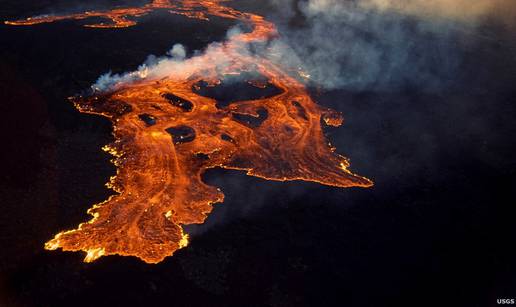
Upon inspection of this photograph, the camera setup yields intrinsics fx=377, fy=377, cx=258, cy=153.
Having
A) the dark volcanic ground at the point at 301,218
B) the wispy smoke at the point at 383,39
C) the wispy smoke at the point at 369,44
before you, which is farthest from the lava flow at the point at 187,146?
the wispy smoke at the point at 383,39

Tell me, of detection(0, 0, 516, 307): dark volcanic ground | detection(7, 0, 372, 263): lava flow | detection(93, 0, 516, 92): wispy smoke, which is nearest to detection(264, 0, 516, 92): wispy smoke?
detection(93, 0, 516, 92): wispy smoke

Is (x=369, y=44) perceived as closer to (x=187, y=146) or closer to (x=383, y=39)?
(x=383, y=39)

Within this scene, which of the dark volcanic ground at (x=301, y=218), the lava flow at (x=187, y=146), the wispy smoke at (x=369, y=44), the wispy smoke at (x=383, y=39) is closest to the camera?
the dark volcanic ground at (x=301, y=218)

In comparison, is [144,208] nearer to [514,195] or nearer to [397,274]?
[397,274]

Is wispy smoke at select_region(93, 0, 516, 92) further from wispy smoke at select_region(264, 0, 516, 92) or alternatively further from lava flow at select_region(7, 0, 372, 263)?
lava flow at select_region(7, 0, 372, 263)

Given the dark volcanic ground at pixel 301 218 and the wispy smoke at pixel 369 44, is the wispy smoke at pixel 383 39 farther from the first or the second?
the dark volcanic ground at pixel 301 218

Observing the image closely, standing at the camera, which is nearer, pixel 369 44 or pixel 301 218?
pixel 301 218

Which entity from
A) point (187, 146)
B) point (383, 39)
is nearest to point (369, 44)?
point (383, 39)
